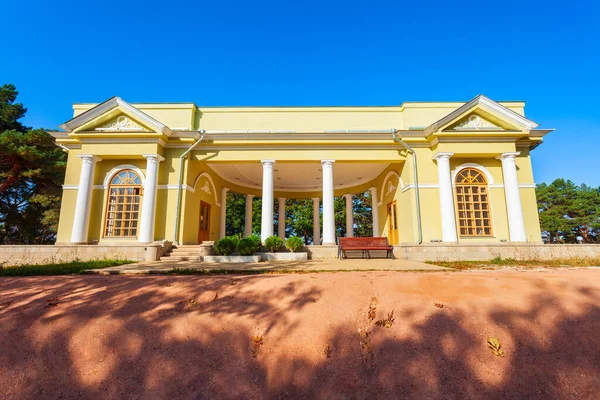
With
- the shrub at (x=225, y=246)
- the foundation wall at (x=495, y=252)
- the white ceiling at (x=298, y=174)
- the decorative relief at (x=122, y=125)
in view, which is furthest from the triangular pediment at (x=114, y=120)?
the foundation wall at (x=495, y=252)

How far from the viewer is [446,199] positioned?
38.3 feet

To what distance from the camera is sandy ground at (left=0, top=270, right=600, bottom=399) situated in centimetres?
271

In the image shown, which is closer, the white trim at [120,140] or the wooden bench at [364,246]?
the wooden bench at [364,246]

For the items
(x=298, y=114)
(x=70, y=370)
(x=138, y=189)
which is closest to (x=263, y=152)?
(x=298, y=114)

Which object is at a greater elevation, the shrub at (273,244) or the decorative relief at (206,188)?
the decorative relief at (206,188)

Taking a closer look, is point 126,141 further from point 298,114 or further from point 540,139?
point 540,139

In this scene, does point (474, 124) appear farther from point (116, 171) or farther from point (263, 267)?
point (116, 171)

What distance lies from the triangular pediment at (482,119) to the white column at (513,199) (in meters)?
1.22

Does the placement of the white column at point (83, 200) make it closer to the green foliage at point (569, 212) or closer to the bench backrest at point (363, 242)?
the bench backrest at point (363, 242)

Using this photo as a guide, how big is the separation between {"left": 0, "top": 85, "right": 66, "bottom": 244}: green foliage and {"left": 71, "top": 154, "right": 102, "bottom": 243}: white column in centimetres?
438

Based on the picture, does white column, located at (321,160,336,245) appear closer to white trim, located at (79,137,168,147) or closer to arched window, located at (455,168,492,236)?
arched window, located at (455,168,492,236)

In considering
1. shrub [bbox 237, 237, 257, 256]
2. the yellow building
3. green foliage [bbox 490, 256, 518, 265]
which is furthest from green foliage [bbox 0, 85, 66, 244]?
green foliage [bbox 490, 256, 518, 265]

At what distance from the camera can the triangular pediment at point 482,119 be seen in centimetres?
1190

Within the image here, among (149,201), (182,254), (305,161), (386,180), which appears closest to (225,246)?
(182,254)
